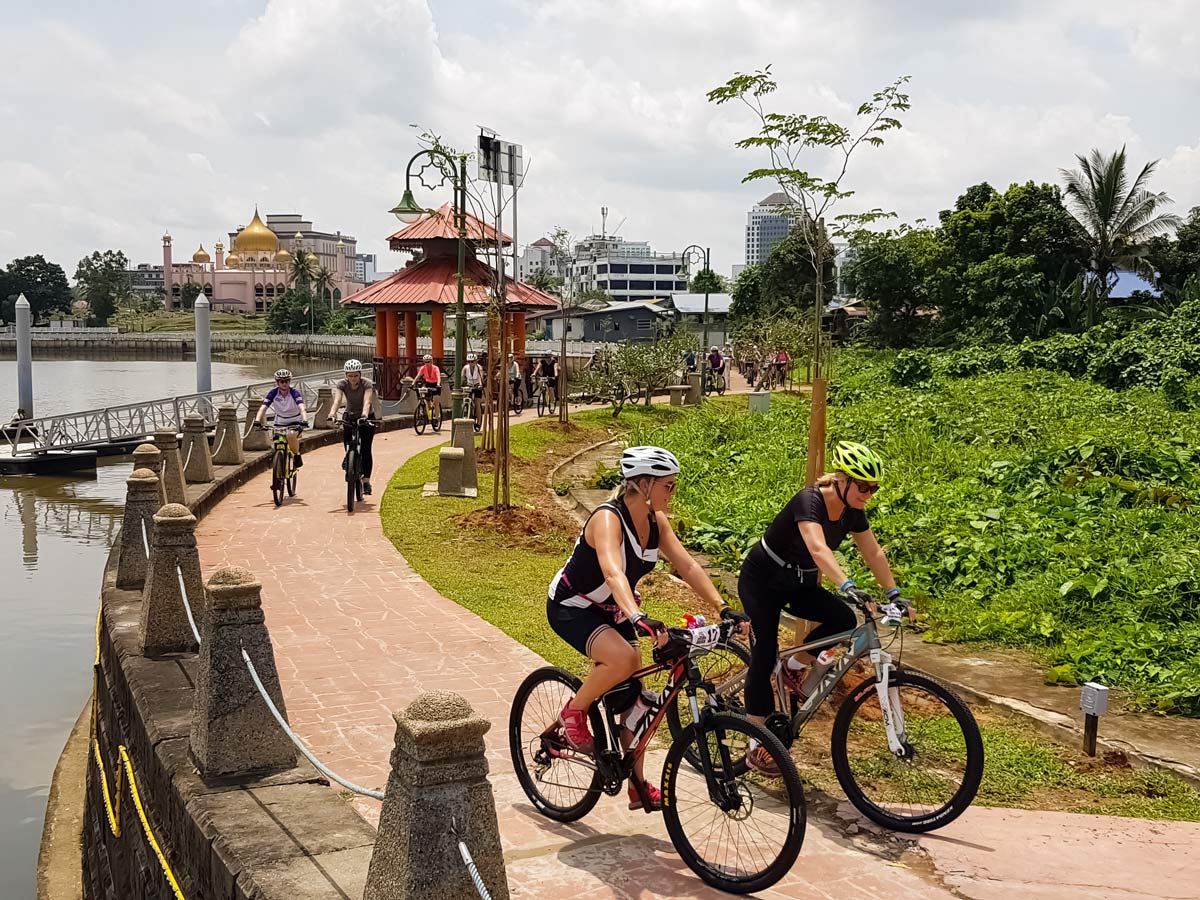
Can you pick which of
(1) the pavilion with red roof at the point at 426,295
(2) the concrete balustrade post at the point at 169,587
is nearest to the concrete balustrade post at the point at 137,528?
(2) the concrete balustrade post at the point at 169,587

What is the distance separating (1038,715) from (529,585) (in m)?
4.77

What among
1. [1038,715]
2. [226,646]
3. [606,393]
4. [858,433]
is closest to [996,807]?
[1038,715]

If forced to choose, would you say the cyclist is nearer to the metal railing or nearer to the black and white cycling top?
the metal railing

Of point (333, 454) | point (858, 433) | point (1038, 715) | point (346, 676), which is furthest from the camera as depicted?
point (333, 454)

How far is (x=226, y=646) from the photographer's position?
504 centimetres

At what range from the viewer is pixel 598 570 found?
4508mm

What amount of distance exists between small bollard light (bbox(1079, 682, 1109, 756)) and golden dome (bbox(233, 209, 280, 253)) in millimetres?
144231

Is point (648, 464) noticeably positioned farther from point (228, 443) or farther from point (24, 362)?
point (24, 362)

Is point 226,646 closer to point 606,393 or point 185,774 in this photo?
point 185,774

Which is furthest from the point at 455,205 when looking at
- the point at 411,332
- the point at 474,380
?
the point at 411,332

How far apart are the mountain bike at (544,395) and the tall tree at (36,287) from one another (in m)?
110

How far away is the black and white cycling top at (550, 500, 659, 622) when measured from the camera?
4500mm

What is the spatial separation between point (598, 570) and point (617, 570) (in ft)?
0.69

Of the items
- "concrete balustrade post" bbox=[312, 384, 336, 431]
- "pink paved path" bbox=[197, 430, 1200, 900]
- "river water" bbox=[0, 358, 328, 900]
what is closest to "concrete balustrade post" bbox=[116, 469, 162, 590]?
"pink paved path" bbox=[197, 430, 1200, 900]
